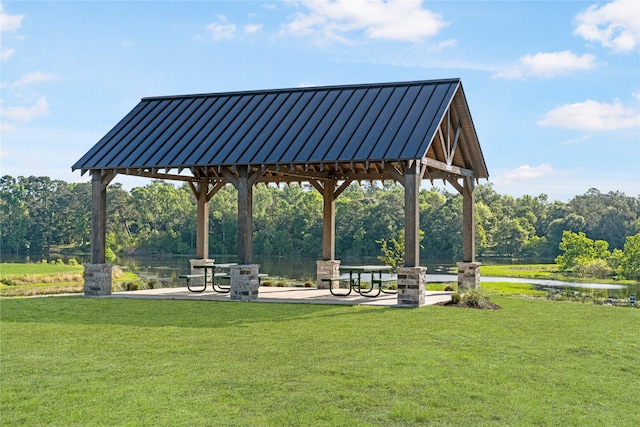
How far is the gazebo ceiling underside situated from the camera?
14773mm

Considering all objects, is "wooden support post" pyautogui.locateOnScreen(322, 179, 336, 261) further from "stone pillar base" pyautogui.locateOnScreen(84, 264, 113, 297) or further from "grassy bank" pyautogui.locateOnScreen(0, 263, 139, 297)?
"grassy bank" pyautogui.locateOnScreen(0, 263, 139, 297)

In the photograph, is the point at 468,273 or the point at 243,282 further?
the point at 468,273

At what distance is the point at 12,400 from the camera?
262 inches

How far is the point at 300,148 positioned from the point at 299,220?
46.7 meters

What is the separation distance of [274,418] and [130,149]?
11.9 metres

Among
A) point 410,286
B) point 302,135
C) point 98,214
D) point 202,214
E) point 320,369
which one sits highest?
point 302,135

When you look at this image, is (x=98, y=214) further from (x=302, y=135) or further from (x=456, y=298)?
(x=456, y=298)

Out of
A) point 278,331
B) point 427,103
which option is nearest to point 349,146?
point 427,103

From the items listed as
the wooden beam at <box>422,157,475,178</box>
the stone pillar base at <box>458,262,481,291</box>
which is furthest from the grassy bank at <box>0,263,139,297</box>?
the wooden beam at <box>422,157,475,178</box>

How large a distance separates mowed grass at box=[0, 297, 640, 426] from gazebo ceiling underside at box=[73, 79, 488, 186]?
12.1ft

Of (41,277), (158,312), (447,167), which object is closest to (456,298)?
(447,167)

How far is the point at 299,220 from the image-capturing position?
203 feet

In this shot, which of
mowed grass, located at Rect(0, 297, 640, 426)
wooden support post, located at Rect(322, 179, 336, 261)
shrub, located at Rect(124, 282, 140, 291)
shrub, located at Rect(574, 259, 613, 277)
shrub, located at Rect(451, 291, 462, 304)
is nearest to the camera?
mowed grass, located at Rect(0, 297, 640, 426)

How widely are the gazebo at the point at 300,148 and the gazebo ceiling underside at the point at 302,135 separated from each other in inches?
1.1
